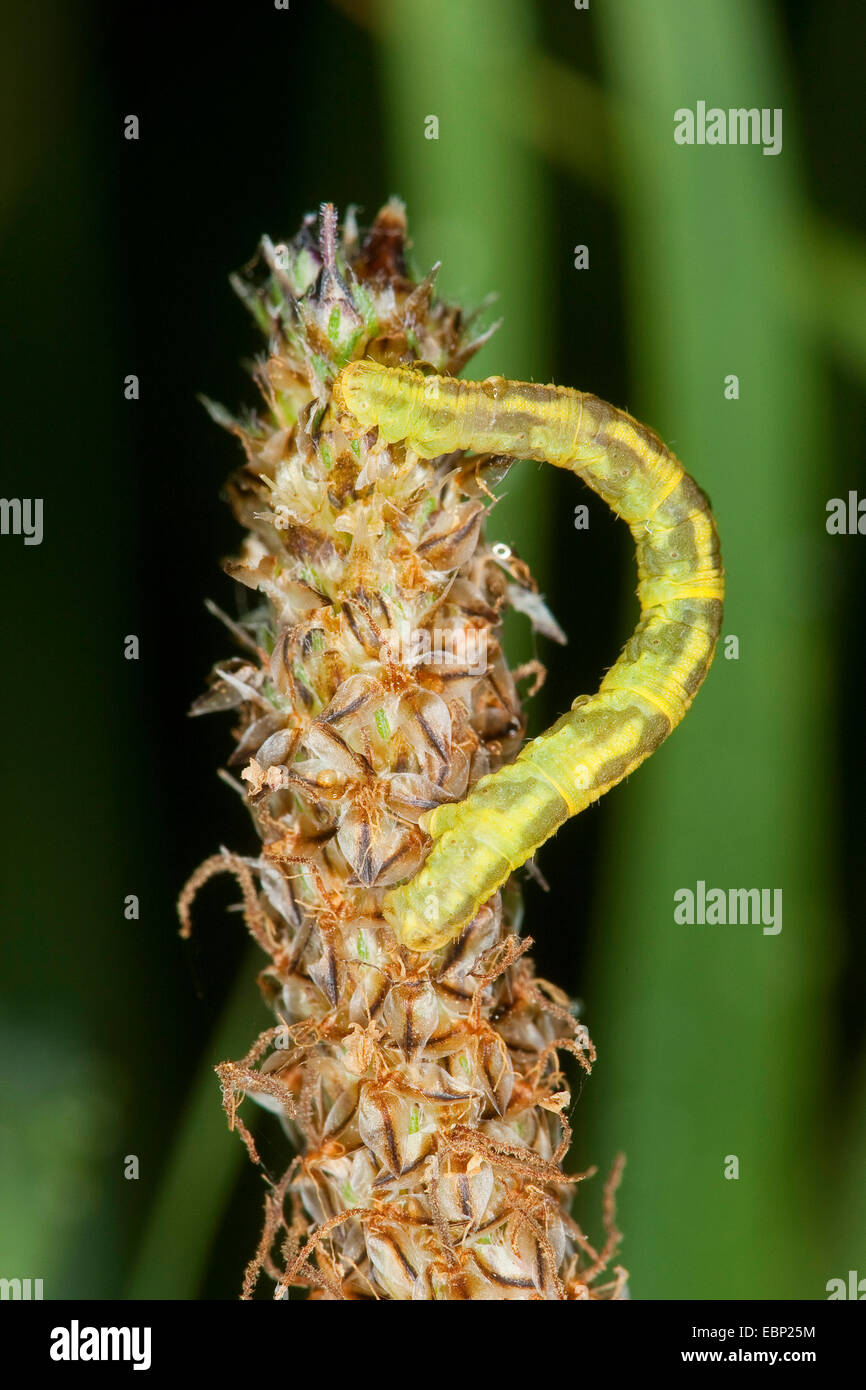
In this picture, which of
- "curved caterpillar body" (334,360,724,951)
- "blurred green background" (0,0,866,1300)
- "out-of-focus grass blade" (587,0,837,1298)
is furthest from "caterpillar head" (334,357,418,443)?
"out-of-focus grass blade" (587,0,837,1298)

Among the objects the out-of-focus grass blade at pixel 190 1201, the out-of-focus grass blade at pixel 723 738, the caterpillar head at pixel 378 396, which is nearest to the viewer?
the caterpillar head at pixel 378 396

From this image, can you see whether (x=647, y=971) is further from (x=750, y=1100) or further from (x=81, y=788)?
(x=81, y=788)

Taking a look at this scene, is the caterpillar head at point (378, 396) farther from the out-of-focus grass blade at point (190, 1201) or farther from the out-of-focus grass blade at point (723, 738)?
the out-of-focus grass blade at point (190, 1201)

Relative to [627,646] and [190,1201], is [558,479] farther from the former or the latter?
[190,1201]

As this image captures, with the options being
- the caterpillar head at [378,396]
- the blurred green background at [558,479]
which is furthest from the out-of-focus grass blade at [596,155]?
the caterpillar head at [378,396]
